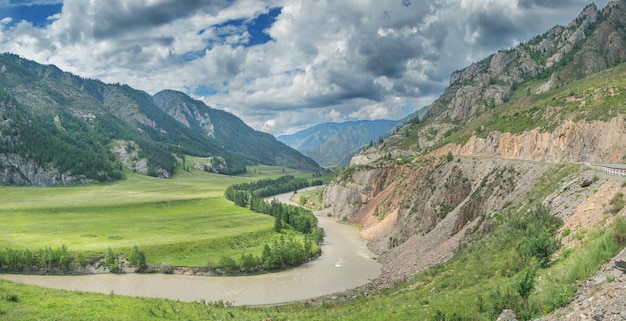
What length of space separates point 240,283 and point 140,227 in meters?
54.8

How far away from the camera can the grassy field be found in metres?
88.8

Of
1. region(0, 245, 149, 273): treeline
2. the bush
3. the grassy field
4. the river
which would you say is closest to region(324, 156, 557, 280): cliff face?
the river

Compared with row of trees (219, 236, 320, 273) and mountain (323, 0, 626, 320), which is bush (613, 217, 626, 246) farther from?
row of trees (219, 236, 320, 273)

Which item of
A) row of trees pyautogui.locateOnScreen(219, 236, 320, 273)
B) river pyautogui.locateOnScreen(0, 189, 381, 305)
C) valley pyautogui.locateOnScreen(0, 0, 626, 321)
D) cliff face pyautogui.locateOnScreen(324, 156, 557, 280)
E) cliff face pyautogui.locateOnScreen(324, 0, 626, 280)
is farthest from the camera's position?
row of trees pyautogui.locateOnScreen(219, 236, 320, 273)

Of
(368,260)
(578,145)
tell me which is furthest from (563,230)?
(368,260)

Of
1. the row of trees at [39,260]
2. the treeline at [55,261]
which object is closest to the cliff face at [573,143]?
the treeline at [55,261]

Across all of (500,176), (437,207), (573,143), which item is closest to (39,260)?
(437,207)

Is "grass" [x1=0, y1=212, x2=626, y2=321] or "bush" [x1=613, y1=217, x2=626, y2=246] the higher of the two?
"bush" [x1=613, y1=217, x2=626, y2=246]

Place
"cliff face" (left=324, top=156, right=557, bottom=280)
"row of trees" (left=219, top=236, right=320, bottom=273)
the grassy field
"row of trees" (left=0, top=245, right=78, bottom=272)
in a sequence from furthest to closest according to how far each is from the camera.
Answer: the grassy field < "row of trees" (left=219, top=236, right=320, bottom=273) < "row of trees" (left=0, top=245, right=78, bottom=272) < "cliff face" (left=324, top=156, right=557, bottom=280)

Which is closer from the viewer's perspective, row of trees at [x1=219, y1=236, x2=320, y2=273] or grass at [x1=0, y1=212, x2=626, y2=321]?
grass at [x1=0, y1=212, x2=626, y2=321]

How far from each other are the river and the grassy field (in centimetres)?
851

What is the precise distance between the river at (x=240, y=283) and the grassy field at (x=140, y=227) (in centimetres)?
851

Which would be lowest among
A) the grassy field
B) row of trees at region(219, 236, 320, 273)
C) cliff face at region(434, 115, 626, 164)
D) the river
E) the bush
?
the river

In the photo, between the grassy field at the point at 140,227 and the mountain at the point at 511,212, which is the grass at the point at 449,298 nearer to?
the mountain at the point at 511,212
